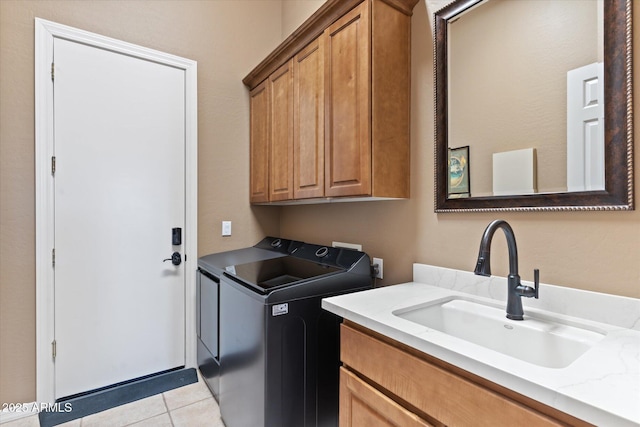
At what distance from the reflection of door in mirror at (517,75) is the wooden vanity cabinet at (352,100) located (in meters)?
0.26

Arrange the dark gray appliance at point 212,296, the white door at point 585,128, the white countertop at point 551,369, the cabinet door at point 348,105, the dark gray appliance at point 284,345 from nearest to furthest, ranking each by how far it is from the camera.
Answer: the white countertop at point 551,369 → the white door at point 585,128 → the dark gray appliance at point 284,345 → the cabinet door at point 348,105 → the dark gray appliance at point 212,296

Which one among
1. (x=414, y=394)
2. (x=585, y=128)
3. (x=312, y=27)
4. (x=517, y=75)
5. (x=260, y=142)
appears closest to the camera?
(x=414, y=394)

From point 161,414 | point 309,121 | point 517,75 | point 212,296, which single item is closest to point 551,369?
point 517,75

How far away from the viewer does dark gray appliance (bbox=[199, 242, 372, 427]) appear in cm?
134

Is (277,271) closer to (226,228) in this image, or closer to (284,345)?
(284,345)

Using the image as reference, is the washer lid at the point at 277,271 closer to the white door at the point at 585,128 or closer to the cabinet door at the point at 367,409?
the cabinet door at the point at 367,409

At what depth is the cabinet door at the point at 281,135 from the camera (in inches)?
80.0

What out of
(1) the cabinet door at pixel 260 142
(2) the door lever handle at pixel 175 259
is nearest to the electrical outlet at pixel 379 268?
(1) the cabinet door at pixel 260 142

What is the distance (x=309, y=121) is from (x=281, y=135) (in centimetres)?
38

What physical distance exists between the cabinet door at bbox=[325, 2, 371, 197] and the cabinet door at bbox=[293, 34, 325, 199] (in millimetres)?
62

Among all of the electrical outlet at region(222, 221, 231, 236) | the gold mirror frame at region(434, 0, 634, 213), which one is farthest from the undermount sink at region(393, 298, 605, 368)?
the electrical outlet at region(222, 221, 231, 236)

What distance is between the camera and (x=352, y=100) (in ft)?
5.03

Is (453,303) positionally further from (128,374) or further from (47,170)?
(47,170)

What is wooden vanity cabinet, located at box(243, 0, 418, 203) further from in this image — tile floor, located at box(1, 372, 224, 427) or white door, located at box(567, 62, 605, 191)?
tile floor, located at box(1, 372, 224, 427)
